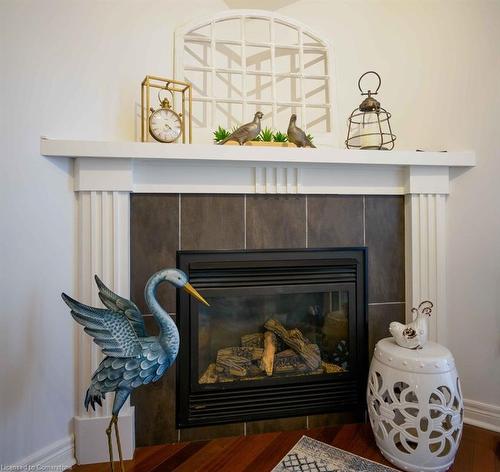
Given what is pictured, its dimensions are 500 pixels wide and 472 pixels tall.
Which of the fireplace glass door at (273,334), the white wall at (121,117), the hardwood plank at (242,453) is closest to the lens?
the white wall at (121,117)

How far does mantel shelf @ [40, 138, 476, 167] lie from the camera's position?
1.33 meters

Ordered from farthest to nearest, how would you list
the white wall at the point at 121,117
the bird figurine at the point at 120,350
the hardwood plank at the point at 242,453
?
the hardwood plank at the point at 242,453, the white wall at the point at 121,117, the bird figurine at the point at 120,350

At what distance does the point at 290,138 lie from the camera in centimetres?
154

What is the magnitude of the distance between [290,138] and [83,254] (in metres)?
1.00

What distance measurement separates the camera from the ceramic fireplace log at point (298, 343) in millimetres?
1679

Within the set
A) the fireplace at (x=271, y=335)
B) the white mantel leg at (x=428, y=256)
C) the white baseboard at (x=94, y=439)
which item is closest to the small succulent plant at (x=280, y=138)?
the fireplace at (x=271, y=335)

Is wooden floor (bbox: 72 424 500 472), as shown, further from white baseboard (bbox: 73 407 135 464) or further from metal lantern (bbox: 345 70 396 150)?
metal lantern (bbox: 345 70 396 150)

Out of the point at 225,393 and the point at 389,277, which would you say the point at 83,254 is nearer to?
the point at 225,393

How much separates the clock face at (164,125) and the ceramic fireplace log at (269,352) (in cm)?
101

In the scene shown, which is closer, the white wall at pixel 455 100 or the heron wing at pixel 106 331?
the heron wing at pixel 106 331

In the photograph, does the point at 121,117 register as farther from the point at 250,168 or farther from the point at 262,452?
the point at 262,452

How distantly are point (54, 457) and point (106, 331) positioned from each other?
2.17 feet

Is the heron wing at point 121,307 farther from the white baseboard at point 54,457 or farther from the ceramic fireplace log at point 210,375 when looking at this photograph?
the white baseboard at point 54,457

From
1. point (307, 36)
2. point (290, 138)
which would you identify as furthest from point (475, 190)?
point (307, 36)
